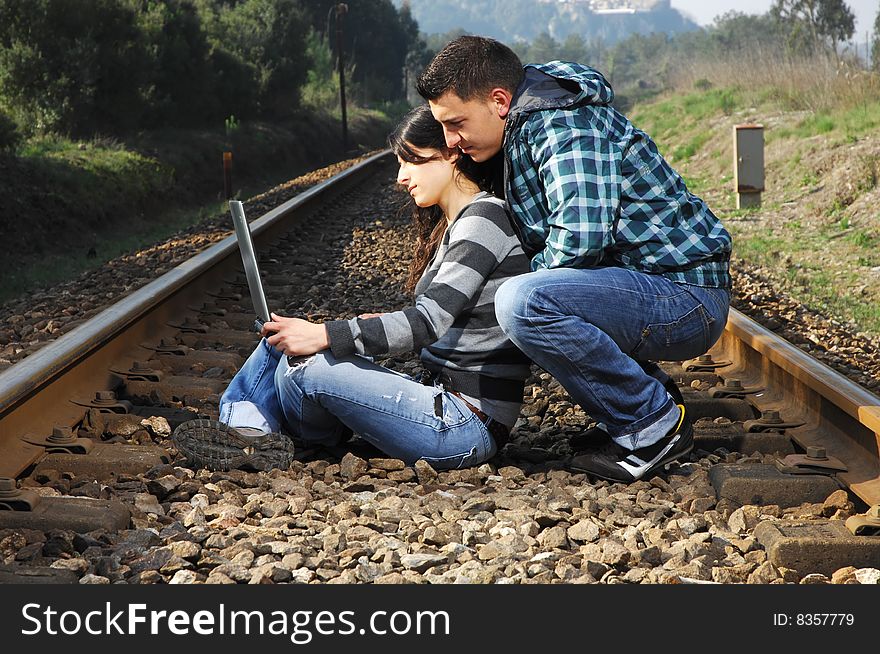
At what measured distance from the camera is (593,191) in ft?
9.65

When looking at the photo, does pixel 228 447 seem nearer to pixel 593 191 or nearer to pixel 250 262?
pixel 250 262

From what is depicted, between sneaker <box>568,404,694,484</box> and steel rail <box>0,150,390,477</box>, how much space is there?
171 centimetres

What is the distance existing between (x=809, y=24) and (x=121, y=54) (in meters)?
51.7

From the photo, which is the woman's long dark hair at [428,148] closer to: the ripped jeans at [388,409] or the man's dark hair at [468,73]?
the man's dark hair at [468,73]

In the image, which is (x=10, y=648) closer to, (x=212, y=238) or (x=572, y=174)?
(x=572, y=174)

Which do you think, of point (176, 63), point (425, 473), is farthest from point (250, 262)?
point (176, 63)

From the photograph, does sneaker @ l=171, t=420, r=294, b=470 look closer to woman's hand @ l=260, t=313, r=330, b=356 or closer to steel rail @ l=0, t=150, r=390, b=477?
woman's hand @ l=260, t=313, r=330, b=356

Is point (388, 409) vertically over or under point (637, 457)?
over

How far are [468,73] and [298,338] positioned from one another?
3.01ft

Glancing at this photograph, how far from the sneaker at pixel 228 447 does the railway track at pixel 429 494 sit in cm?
5

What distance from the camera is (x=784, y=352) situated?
13.3 feet

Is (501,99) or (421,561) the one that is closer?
(421,561)

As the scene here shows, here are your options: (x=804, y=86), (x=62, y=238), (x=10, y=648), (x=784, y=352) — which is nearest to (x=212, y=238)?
(x=62, y=238)

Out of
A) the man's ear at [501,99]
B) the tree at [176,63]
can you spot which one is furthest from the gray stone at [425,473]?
the tree at [176,63]
